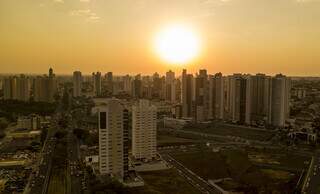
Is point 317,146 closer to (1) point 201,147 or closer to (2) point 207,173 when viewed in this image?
(1) point 201,147

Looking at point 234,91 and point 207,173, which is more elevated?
point 234,91

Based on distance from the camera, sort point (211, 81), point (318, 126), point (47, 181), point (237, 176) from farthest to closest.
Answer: point (211, 81)
point (318, 126)
point (237, 176)
point (47, 181)

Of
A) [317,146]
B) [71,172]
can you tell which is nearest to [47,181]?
[71,172]

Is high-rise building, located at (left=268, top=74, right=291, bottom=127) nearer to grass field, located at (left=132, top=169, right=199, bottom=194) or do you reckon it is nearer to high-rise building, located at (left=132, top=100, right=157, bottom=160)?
high-rise building, located at (left=132, top=100, right=157, bottom=160)

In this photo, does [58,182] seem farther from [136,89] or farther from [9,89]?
[136,89]

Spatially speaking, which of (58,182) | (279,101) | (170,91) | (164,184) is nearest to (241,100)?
(279,101)
